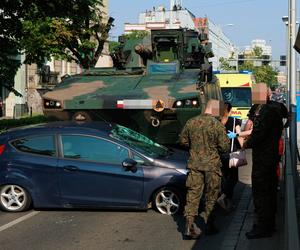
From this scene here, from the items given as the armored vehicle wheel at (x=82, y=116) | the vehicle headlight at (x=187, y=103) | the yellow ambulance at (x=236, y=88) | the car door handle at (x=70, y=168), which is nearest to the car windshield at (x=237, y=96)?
the yellow ambulance at (x=236, y=88)

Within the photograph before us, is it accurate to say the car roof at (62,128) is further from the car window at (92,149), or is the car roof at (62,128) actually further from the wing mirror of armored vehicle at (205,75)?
the wing mirror of armored vehicle at (205,75)

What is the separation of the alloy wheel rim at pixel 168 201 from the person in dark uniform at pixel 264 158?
165 cm

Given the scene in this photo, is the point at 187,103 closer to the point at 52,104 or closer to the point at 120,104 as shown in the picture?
the point at 120,104

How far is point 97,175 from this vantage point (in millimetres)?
8328

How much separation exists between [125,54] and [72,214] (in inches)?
289

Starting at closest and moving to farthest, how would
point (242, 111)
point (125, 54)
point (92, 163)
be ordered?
1. point (92, 163)
2. point (125, 54)
3. point (242, 111)

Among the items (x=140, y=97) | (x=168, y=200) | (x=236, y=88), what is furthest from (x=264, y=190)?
(x=236, y=88)

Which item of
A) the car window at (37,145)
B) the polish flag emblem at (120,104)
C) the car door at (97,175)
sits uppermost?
the polish flag emblem at (120,104)

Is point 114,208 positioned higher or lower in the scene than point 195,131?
lower

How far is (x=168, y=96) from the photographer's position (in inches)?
443

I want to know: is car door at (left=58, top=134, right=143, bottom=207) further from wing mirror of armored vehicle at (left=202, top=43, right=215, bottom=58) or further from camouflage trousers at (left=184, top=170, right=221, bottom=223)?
wing mirror of armored vehicle at (left=202, top=43, right=215, bottom=58)

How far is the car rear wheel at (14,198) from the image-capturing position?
8.63 metres

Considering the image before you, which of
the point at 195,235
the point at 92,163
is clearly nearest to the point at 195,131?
the point at 195,235

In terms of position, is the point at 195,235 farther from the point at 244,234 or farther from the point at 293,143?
the point at 293,143
